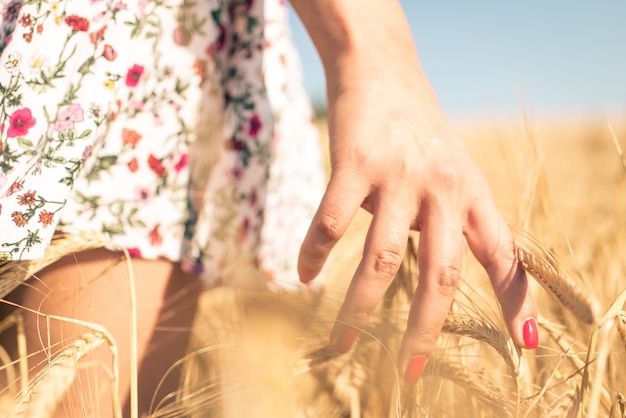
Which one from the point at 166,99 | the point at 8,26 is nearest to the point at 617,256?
the point at 166,99

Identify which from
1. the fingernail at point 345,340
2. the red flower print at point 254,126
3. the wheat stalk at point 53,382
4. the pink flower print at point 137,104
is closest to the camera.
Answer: the wheat stalk at point 53,382

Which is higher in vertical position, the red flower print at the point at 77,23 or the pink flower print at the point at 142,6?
the pink flower print at the point at 142,6

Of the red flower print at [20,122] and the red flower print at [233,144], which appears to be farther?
the red flower print at [233,144]

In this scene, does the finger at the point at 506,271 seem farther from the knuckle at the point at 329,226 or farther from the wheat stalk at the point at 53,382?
the wheat stalk at the point at 53,382

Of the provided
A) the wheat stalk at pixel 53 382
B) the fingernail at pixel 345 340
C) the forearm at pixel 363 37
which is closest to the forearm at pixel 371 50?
the forearm at pixel 363 37

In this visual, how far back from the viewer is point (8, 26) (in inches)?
19.8

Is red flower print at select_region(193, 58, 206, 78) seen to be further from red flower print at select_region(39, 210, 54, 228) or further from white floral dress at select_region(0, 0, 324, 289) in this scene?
red flower print at select_region(39, 210, 54, 228)

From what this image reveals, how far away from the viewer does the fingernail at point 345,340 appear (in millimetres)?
463

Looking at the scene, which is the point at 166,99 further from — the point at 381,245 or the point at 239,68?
the point at 381,245

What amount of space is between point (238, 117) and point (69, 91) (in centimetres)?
26

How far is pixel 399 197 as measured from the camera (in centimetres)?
43

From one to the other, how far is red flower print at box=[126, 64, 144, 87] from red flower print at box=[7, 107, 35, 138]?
114mm

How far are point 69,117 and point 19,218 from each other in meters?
0.11

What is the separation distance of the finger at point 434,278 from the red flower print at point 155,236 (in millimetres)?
334
